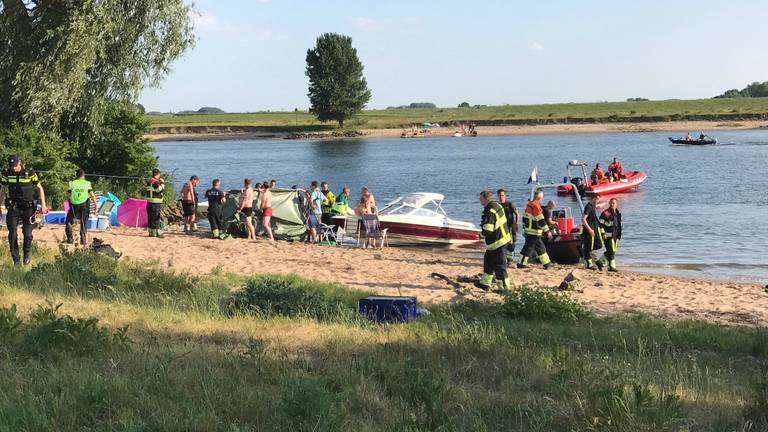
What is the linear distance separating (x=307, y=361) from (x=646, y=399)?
2.82 metres

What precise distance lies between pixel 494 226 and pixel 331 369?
7004 mm

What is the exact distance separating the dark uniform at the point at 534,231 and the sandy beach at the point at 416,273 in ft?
1.03

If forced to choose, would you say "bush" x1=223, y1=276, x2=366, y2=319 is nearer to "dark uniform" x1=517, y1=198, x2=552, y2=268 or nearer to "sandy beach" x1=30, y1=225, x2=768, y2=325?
"sandy beach" x1=30, y1=225, x2=768, y2=325

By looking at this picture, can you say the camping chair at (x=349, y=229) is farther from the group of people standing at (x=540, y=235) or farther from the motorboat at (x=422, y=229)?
the group of people standing at (x=540, y=235)

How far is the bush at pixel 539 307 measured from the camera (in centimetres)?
1024

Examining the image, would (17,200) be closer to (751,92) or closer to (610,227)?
(610,227)

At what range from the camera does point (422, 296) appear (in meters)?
13.0

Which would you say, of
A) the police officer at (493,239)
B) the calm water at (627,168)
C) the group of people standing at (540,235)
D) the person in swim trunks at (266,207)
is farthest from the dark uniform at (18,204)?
the calm water at (627,168)

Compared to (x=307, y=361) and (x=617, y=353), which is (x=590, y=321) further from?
(x=307, y=361)

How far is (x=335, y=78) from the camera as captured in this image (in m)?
112

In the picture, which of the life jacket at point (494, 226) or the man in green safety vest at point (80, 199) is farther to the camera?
the man in green safety vest at point (80, 199)

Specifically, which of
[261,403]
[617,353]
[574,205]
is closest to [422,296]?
[617,353]

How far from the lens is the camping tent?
21.8 metres

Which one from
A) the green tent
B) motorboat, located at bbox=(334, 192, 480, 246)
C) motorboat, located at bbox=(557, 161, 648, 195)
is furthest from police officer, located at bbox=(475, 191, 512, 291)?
motorboat, located at bbox=(557, 161, 648, 195)
